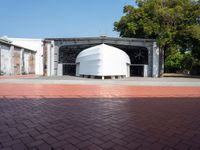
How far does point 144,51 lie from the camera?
1096 inches

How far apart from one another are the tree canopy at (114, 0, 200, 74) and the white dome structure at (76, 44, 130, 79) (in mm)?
6281

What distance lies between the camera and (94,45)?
28.5 m

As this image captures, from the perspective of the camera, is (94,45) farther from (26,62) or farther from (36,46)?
(36,46)

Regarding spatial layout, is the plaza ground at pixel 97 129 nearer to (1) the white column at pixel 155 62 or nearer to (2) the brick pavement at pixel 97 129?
(2) the brick pavement at pixel 97 129

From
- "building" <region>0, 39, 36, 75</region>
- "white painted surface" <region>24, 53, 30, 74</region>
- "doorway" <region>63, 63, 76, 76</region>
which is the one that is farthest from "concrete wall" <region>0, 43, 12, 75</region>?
"doorway" <region>63, 63, 76, 76</region>

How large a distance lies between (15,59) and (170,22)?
26.6 metres

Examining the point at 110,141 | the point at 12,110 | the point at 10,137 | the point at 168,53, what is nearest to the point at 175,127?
the point at 110,141

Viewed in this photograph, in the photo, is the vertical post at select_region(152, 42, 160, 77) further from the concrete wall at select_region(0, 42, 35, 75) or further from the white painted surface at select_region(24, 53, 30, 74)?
the white painted surface at select_region(24, 53, 30, 74)

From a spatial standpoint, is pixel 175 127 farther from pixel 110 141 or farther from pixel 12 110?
pixel 12 110

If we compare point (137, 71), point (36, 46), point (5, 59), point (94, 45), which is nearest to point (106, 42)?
point (94, 45)

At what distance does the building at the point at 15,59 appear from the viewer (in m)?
28.0

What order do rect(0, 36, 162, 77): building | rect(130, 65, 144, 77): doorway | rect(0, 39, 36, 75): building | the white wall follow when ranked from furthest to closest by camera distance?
the white wall → rect(130, 65, 144, 77): doorway → rect(0, 39, 36, 75): building → rect(0, 36, 162, 77): building

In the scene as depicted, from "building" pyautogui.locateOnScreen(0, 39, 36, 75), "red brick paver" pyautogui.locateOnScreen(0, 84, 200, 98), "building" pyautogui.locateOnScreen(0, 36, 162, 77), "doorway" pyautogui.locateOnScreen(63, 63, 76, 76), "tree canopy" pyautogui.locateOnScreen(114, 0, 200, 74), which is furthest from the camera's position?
A: "doorway" pyautogui.locateOnScreen(63, 63, 76, 76)

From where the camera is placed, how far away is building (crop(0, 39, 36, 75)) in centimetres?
2800
